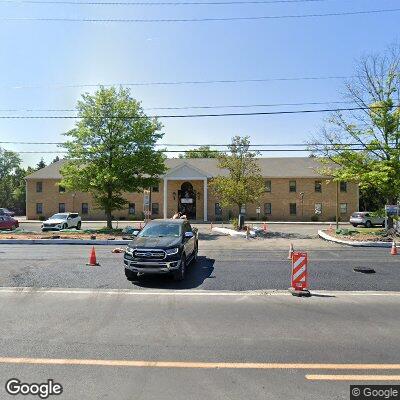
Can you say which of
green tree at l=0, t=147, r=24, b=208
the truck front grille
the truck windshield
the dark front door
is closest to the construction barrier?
the truck front grille

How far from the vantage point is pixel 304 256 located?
9.88m

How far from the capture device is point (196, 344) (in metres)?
5.98

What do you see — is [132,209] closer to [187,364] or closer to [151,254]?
[151,254]

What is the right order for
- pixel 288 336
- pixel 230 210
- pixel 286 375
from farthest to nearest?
pixel 230 210, pixel 288 336, pixel 286 375

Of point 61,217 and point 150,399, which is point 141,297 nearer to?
point 150,399

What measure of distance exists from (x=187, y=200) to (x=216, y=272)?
36150mm

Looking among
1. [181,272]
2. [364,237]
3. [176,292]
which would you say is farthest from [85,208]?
[176,292]

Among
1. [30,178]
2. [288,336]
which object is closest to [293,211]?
[30,178]

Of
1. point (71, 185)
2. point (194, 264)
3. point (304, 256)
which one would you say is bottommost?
point (194, 264)

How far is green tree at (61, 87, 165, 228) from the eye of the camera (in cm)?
2831

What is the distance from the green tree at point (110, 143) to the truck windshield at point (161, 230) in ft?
54.1

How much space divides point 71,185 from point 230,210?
22859 millimetres

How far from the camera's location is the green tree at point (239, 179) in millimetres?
29422

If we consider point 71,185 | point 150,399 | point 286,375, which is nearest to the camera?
point 150,399
